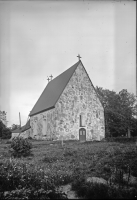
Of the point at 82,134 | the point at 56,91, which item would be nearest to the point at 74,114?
the point at 82,134

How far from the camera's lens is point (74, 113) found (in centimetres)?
2686

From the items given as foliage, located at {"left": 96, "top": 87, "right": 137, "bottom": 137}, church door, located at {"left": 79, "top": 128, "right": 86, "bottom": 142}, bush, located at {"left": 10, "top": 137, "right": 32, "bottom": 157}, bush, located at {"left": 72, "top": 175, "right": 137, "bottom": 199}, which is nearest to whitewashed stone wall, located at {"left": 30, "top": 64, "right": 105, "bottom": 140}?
church door, located at {"left": 79, "top": 128, "right": 86, "bottom": 142}

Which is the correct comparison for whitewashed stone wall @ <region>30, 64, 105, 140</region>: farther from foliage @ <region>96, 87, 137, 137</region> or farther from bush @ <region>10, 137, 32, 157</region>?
foliage @ <region>96, 87, 137, 137</region>

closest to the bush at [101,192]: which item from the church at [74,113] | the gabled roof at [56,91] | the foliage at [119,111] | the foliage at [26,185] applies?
the foliage at [26,185]

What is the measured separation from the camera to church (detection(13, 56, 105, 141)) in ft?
84.0

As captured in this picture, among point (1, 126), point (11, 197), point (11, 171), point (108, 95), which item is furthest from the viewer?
point (108, 95)

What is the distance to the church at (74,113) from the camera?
25609 millimetres

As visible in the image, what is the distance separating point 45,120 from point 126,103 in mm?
24259

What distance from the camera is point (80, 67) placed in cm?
2839

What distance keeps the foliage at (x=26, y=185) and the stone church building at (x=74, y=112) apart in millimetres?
17969

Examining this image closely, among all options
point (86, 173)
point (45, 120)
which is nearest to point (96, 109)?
point (45, 120)

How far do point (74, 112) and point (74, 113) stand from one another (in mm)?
139

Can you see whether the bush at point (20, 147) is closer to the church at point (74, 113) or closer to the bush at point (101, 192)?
the bush at point (101, 192)

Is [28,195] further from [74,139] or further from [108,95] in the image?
[108,95]
